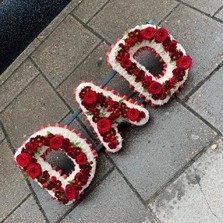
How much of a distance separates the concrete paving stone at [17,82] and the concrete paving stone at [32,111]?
79mm

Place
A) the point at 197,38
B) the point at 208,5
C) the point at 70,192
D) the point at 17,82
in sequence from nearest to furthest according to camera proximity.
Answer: the point at 70,192
the point at 197,38
the point at 208,5
the point at 17,82

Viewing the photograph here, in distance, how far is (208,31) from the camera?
148 inches

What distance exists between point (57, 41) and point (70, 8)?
45cm

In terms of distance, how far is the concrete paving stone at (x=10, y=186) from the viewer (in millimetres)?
3830

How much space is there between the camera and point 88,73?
416 cm

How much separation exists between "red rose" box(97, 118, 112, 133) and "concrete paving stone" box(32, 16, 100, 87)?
984 millimetres

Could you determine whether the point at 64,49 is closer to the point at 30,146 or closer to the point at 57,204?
the point at 30,146

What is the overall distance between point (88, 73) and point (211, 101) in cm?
122

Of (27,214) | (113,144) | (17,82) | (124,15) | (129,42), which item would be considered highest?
(129,42)

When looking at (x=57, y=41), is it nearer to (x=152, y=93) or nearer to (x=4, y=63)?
(x=4, y=63)

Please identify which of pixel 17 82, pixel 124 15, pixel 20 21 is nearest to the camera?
pixel 124 15

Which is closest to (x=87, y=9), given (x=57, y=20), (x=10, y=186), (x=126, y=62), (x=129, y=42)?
(x=57, y=20)

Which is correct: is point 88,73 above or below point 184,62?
below

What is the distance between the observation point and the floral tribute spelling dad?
11.3 ft
